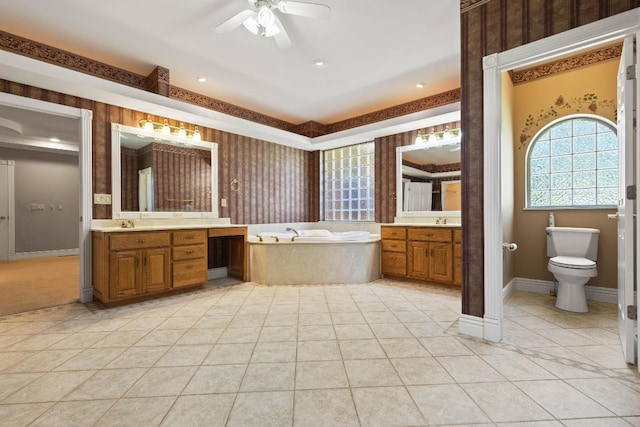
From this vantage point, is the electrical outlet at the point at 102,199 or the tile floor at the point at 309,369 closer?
the tile floor at the point at 309,369

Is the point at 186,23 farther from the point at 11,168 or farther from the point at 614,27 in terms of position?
the point at 11,168

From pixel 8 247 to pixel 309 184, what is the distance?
6392 mm

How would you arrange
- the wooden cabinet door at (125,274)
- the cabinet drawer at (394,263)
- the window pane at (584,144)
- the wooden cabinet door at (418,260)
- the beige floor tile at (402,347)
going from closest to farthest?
the beige floor tile at (402,347) → the wooden cabinet door at (125,274) → the window pane at (584,144) → the wooden cabinet door at (418,260) → the cabinet drawer at (394,263)

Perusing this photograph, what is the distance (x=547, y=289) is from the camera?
3.45m

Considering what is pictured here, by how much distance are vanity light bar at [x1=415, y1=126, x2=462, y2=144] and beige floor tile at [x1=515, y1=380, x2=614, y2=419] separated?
134 inches

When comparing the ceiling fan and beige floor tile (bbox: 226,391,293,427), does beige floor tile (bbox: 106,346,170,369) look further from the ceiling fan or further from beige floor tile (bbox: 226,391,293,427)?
the ceiling fan

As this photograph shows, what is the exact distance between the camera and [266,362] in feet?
6.16

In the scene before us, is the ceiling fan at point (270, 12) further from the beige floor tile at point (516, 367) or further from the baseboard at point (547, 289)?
the baseboard at point (547, 289)

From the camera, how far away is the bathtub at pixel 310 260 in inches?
157

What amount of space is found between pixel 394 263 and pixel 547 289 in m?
1.81

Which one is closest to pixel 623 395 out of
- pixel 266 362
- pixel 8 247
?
pixel 266 362

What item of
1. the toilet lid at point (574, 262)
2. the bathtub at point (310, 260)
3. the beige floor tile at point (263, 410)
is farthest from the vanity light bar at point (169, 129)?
the toilet lid at point (574, 262)

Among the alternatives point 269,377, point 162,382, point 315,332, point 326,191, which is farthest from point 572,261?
point 326,191

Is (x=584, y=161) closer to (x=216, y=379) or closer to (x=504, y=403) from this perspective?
(x=504, y=403)
